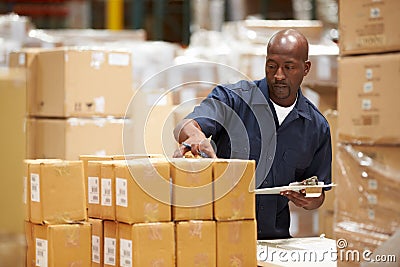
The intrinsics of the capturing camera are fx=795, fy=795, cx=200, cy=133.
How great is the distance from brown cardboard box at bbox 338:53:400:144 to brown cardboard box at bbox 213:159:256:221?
1.49ft

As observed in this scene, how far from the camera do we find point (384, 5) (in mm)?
3102

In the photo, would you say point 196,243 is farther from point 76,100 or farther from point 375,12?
point 76,100

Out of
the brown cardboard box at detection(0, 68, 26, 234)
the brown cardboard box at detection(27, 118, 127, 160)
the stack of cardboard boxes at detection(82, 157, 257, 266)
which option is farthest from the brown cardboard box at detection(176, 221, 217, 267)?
the brown cardboard box at detection(27, 118, 127, 160)

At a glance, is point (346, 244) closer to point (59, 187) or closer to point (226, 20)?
point (59, 187)

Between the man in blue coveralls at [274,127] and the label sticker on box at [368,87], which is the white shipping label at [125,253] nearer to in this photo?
the man in blue coveralls at [274,127]

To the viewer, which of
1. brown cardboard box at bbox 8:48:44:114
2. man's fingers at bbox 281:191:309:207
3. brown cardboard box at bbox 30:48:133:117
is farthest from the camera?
brown cardboard box at bbox 8:48:44:114

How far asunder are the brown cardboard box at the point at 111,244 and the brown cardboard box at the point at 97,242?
34 mm

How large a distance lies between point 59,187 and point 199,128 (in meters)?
0.85

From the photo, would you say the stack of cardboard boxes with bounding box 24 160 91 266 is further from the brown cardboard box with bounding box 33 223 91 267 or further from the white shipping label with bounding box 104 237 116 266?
the white shipping label with bounding box 104 237 116 266

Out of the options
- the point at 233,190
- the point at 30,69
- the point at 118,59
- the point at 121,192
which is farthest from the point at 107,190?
the point at 30,69

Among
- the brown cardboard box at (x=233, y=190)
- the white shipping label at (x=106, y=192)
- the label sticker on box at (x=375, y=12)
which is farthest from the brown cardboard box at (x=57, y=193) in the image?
the label sticker on box at (x=375, y=12)

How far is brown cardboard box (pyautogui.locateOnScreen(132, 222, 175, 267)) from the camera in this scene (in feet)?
10.3

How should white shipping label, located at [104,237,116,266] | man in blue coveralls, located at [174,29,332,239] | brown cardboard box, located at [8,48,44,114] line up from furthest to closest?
1. brown cardboard box, located at [8,48,44,114]
2. man in blue coveralls, located at [174,29,332,239]
3. white shipping label, located at [104,237,116,266]

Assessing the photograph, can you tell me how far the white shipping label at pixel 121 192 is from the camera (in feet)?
10.5
